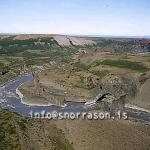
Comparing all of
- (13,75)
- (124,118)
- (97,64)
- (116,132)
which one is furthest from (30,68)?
(116,132)

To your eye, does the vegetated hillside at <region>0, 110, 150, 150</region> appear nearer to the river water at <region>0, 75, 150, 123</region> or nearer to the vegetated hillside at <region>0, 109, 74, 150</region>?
the vegetated hillside at <region>0, 109, 74, 150</region>

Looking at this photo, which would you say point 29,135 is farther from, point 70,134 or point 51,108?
point 51,108

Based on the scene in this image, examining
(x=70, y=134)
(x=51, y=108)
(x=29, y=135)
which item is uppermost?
(x=29, y=135)

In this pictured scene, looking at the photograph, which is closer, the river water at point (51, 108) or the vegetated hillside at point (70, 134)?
the vegetated hillside at point (70, 134)

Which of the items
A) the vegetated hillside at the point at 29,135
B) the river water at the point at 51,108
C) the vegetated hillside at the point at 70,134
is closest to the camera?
the vegetated hillside at the point at 29,135

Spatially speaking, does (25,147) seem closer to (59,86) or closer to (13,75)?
(59,86)

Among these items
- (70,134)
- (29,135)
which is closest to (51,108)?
(70,134)

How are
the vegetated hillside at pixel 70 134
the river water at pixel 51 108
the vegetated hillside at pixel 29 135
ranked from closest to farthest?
the vegetated hillside at pixel 29 135
the vegetated hillside at pixel 70 134
the river water at pixel 51 108

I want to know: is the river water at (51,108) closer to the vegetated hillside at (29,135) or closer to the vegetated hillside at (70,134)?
the vegetated hillside at (70,134)

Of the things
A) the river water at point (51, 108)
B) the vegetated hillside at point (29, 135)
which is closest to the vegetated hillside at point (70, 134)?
the vegetated hillside at point (29, 135)
